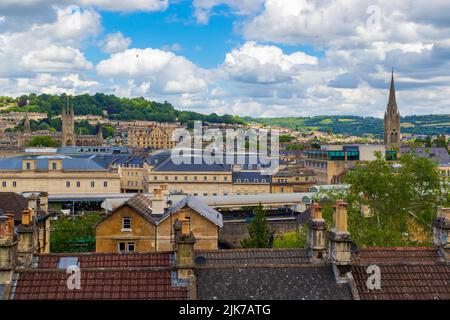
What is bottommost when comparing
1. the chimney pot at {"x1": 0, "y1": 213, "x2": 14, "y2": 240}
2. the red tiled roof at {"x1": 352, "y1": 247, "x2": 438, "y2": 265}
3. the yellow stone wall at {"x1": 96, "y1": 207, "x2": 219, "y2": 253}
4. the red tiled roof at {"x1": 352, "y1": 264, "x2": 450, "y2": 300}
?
the yellow stone wall at {"x1": 96, "y1": 207, "x2": 219, "y2": 253}

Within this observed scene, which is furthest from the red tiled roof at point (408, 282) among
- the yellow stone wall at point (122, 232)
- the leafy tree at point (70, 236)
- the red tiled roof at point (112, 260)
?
the leafy tree at point (70, 236)

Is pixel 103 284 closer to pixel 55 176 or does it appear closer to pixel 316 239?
pixel 316 239

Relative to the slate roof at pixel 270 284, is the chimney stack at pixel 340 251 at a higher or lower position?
higher

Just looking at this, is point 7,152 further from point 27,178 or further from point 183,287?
point 183,287

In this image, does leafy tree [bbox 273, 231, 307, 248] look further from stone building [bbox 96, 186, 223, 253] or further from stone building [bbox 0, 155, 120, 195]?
stone building [bbox 0, 155, 120, 195]

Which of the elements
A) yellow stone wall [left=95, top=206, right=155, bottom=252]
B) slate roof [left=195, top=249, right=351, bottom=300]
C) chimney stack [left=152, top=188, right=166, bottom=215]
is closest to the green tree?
chimney stack [left=152, top=188, right=166, bottom=215]

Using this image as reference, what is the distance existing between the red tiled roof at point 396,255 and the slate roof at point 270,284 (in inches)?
84.3

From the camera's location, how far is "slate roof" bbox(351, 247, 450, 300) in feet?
65.7

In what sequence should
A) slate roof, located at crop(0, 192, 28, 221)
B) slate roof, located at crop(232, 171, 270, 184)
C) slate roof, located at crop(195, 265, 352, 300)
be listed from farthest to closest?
slate roof, located at crop(232, 171, 270, 184) → slate roof, located at crop(0, 192, 28, 221) → slate roof, located at crop(195, 265, 352, 300)

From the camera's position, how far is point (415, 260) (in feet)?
73.0

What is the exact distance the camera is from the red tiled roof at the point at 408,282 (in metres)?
20.0

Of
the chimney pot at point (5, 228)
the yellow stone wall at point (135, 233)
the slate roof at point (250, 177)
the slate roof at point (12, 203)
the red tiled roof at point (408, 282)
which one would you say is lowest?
the slate roof at point (250, 177)

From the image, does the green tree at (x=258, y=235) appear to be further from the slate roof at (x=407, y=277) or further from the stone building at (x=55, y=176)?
the stone building at (x=55, y=176)

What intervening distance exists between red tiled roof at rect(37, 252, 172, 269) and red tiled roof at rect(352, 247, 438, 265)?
21.6 ft
